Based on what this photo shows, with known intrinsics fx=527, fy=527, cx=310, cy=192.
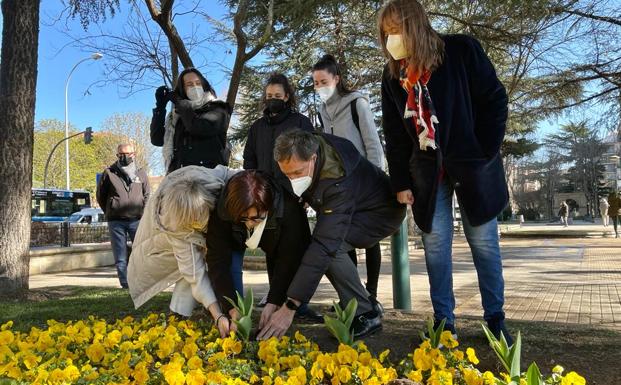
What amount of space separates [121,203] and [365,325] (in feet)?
12.3

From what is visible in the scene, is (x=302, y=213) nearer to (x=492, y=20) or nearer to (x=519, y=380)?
(x=519, y=380)

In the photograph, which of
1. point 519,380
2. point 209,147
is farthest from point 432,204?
point 209,147

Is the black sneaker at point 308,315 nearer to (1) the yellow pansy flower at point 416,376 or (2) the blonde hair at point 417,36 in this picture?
(1) the yellow pansy flower at point 416,376

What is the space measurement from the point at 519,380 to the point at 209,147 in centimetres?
274

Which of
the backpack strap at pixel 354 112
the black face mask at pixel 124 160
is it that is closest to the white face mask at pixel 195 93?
the backpack strap at pixel 354 112

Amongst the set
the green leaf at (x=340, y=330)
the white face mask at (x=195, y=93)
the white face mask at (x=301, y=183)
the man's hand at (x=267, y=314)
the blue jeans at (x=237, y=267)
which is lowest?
the green leaf at (x=340, y=330)

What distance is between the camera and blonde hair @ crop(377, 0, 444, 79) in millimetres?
2549

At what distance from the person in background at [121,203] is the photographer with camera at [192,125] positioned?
186 cm

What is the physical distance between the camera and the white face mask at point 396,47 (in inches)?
102

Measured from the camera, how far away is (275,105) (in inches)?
143

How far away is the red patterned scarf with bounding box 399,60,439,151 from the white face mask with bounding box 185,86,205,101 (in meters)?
1.83

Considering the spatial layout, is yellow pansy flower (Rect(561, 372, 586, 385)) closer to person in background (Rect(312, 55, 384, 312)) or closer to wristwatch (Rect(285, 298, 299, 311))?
wristwatch (Rect(285, 298, 299, 311))

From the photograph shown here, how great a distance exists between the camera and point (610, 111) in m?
9.34

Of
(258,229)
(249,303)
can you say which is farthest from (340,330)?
(258,229)
